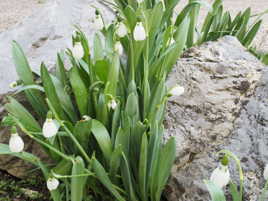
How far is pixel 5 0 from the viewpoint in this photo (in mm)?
4949

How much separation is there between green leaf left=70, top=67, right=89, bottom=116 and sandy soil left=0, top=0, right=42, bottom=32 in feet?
8.52

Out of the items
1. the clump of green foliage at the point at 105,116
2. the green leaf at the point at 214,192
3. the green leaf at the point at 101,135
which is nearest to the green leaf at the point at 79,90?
the clump of green foliage at the point at 105,116

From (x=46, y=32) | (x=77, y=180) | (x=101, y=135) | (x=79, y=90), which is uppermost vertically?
(x=46, y=32)

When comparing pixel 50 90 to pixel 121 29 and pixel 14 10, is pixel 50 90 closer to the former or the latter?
pixel 121 29

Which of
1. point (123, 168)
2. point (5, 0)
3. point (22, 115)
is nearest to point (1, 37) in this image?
point (22, 115)

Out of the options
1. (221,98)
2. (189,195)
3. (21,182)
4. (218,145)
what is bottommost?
(21,182)

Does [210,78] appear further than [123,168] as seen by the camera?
Yes

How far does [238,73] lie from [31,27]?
1.38m

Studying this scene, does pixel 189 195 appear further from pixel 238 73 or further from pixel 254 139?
pixel 238 73

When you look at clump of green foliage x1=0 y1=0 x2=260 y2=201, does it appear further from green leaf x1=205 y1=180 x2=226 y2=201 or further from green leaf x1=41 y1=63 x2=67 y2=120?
green leaf x1=205 y1=180 x2=226 y2=201

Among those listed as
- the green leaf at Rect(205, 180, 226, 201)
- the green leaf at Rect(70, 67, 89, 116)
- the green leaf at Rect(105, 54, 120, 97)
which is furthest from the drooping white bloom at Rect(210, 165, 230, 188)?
the green leaf at Rect(70, 67, 89, 116)

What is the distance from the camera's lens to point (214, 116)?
1729 mm

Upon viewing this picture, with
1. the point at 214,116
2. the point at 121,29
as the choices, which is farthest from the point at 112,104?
the point at 214,116

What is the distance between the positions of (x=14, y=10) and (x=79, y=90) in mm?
3222
